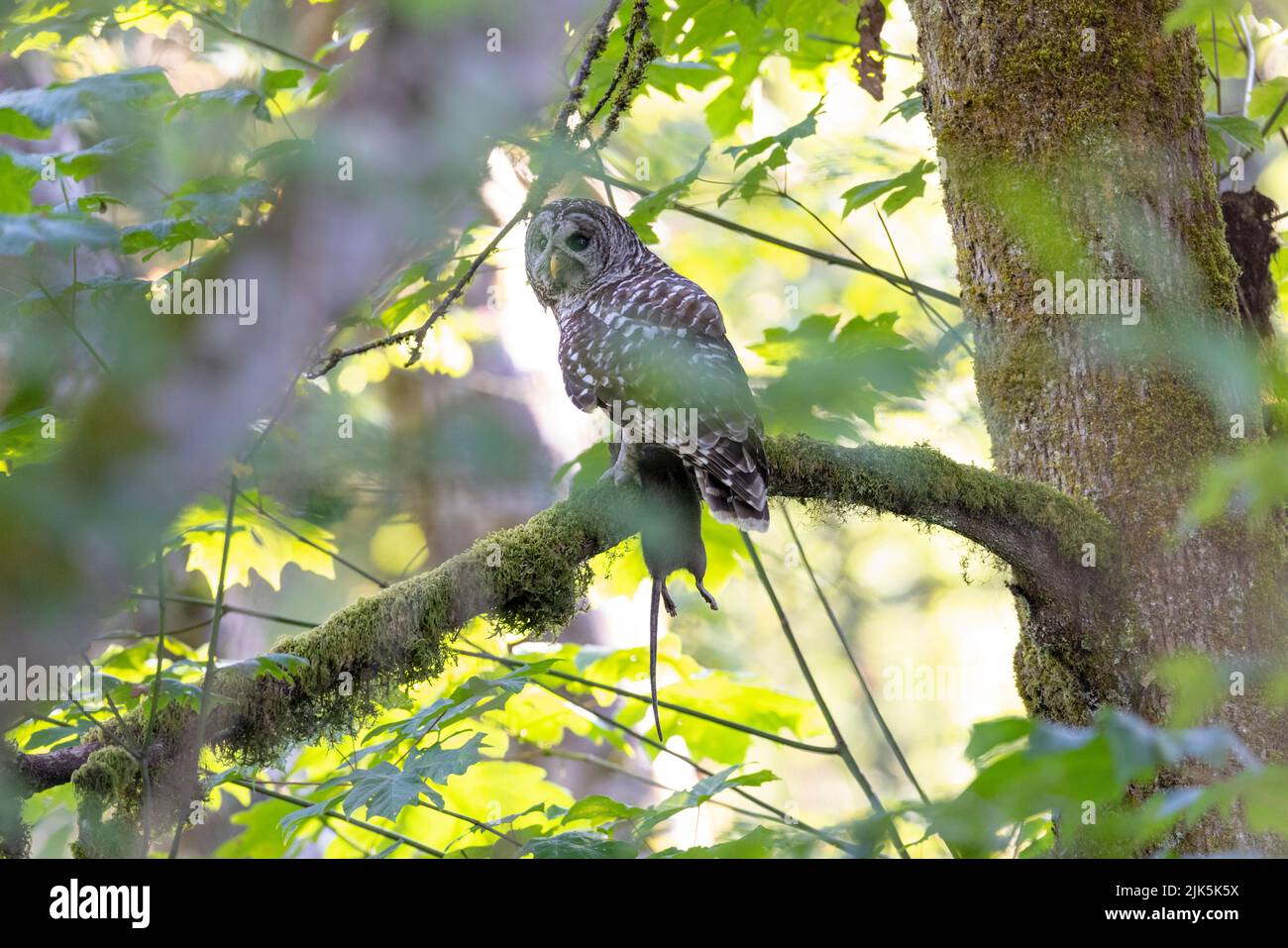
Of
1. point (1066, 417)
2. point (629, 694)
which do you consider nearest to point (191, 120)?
point (629, 694)

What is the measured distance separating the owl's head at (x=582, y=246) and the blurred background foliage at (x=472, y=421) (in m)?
0.20

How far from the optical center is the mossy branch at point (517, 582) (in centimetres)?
258

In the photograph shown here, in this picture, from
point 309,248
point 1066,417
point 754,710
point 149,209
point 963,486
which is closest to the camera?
point 309,248

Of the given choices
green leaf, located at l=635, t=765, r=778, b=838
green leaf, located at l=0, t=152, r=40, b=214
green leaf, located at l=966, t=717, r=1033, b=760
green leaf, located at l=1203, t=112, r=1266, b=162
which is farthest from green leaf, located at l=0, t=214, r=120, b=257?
green leaf, located at l=1203, t=112, r=1266, b=162

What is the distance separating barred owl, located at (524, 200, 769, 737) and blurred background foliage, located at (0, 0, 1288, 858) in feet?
0.74

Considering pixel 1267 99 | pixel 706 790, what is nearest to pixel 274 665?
pixel 706 790

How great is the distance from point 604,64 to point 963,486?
210 centimetres

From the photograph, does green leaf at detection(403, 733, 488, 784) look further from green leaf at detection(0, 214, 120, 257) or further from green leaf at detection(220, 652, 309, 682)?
green leaf at detection(0, 214, 120, 257)

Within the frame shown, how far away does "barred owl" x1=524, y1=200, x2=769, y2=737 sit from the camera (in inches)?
110

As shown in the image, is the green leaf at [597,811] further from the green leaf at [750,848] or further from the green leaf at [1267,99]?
the green leaf at [1267,99]

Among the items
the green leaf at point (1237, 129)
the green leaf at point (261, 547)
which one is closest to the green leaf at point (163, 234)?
→ the green leaf at point (261, 547)
